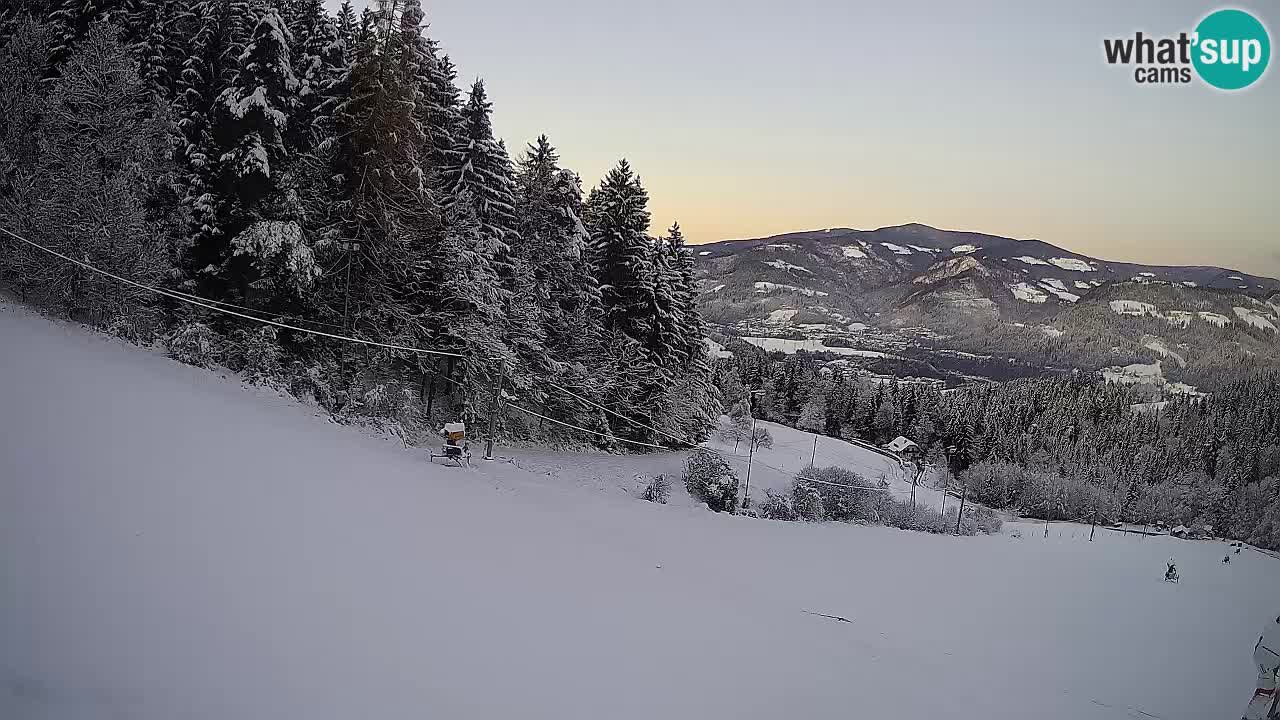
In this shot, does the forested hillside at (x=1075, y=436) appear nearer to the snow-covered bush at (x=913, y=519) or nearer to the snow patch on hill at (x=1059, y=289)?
the snow-covered bush at (x=913, y=519)

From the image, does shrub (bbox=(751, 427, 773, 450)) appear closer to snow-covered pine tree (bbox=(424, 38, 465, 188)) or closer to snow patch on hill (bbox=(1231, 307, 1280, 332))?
Result: snow-covered pine tree (bbox=(424, 38, 465, 188))

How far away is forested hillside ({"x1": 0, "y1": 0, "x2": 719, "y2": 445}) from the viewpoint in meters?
16.6

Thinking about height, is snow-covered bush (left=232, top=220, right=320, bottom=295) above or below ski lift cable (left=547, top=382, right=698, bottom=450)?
above

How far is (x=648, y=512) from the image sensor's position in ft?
37.0

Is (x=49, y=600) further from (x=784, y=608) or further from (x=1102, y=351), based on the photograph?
(x=1102, y=351)

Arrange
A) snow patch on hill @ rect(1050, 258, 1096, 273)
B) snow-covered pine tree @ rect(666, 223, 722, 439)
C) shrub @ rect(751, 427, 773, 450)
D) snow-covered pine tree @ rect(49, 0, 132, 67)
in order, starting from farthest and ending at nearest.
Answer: snow patch on hill @ rect(1050, 258, 1096, 273) < shrub @ rect(751, 427, 773, 450) < snow-covered pine tree @ rect(666, 223, 722, 439) < snow-covered pine tree @ rect(49, 0, 132, 67)

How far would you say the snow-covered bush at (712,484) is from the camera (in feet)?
66.6

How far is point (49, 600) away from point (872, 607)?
8307mm

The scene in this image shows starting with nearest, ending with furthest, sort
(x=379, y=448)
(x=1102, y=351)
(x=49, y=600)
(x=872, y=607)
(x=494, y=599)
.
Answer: (x=49, y=600) < (x=494, y=599) < (x=872, y=607) < (x=379, y=448) < (x=1102, y=351)

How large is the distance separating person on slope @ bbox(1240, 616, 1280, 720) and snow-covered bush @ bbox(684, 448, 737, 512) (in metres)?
14.0

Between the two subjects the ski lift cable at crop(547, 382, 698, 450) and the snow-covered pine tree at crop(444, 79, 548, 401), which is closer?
the snow-covered pine tree at crop(444, 79, 548, 401)

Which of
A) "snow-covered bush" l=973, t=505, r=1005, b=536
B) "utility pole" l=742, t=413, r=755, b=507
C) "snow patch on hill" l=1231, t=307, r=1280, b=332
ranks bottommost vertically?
"snow-covered bush" l=973, t=505, r=1005, b=536

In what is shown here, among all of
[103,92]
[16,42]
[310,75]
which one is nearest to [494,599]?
[103,92]

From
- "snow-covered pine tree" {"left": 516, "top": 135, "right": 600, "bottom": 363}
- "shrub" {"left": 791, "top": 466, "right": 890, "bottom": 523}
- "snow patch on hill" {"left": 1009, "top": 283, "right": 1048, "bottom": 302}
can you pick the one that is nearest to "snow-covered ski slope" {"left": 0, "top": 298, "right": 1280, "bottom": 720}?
"shrub" {"left": 791, "top": 466, "right": 890, "bottom": 523}
